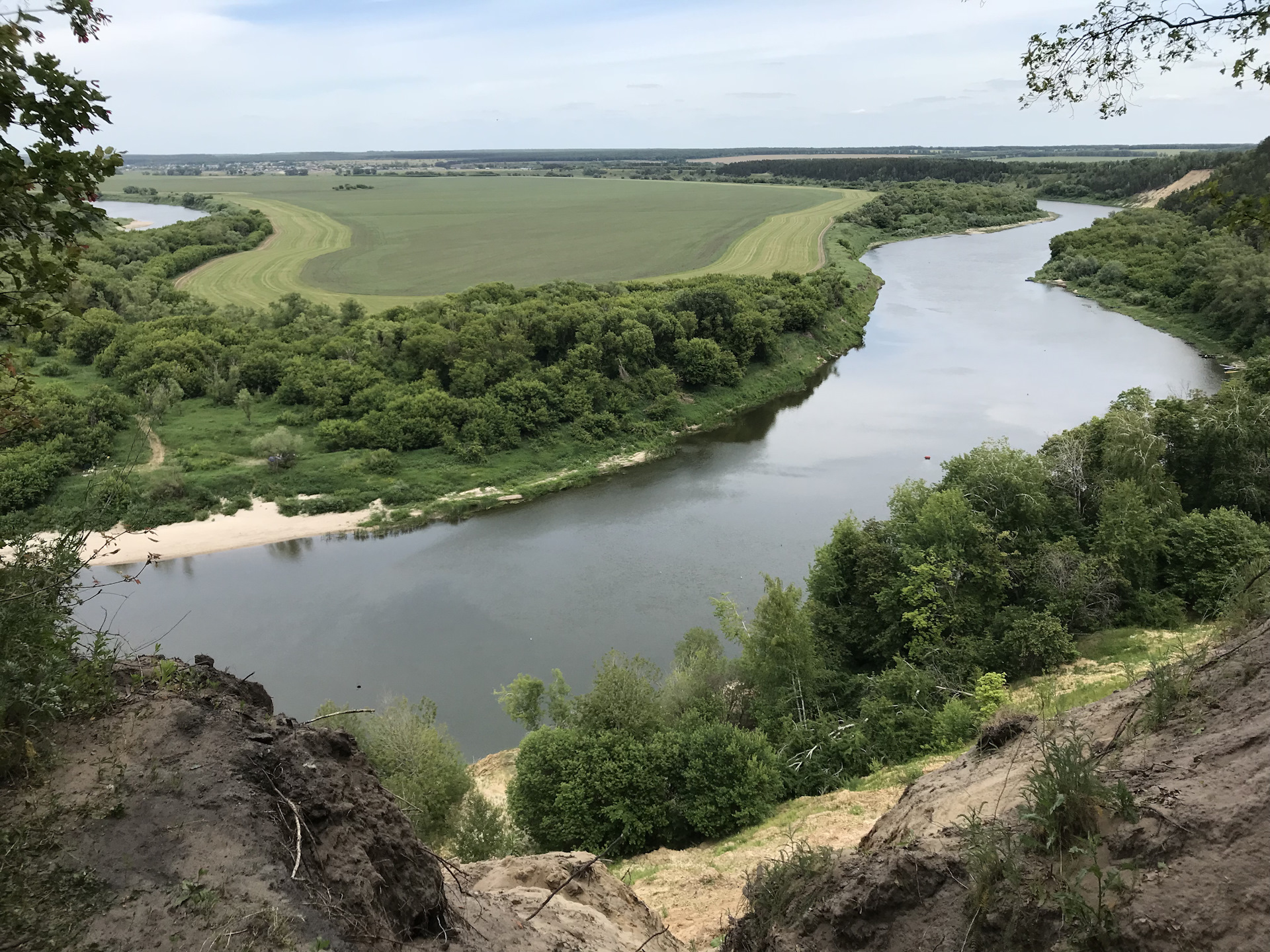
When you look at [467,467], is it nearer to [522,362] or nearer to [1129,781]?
[522,362]

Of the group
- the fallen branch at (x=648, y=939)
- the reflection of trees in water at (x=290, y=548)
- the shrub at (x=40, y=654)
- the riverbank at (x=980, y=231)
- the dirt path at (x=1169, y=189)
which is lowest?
the reflection of trees in water at (x=290, y=548)

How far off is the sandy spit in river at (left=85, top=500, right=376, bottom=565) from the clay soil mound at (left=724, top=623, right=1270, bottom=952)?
28.5 metres

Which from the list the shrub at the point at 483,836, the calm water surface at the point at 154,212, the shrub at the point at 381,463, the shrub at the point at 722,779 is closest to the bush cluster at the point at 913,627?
the shrub at the point at 722,779

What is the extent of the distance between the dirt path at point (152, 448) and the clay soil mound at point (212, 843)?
106 feet

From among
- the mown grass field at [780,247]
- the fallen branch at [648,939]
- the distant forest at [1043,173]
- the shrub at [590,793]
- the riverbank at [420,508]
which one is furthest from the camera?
the distant forest at [1043,173]

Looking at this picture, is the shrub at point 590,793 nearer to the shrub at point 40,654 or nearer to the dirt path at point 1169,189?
the shrub at point 40,654

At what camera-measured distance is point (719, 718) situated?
1791 cm

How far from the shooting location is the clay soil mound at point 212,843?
15.8 feet

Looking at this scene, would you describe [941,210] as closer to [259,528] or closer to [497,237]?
[497,237]

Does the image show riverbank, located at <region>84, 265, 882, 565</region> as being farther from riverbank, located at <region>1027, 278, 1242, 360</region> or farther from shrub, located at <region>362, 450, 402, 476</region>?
riverbank, located at <region>1027, 278, 1242, 360</region>

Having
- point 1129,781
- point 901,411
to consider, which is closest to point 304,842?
point 1129,781

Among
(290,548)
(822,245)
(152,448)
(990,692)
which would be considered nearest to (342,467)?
(290,548)

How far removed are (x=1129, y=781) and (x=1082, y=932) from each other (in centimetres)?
156

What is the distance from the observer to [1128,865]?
538cm
